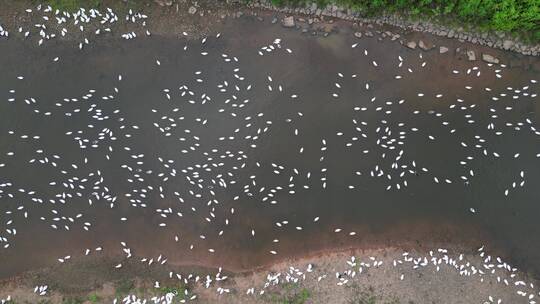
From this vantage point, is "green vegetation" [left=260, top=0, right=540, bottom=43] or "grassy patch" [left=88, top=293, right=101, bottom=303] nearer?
"green vegetation" [left=260, top=0, right=540, bottom=43]

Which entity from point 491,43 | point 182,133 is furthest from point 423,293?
point 182,133

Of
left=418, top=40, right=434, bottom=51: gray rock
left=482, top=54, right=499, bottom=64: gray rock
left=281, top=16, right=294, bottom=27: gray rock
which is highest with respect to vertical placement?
left=281, top=16, right=294, bottom=27: gray rock

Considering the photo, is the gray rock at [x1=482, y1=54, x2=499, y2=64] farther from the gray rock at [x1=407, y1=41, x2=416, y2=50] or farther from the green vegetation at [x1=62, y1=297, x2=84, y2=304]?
the green vegetation at [x1=62, y1=297, x2=84, y2=304]

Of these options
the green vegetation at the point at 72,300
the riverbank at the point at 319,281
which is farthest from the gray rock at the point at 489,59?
the green vegetation at the point at 72,300

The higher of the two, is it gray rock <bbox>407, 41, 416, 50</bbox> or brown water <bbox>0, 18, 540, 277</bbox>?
gray rock <bbox>407, 41, 416, 50</bbox>

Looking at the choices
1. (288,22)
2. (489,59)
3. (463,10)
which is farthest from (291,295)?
(463,10)

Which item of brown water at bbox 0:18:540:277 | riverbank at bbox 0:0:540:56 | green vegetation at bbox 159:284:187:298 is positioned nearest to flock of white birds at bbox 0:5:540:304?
brown water at bbox 0:18:540:277

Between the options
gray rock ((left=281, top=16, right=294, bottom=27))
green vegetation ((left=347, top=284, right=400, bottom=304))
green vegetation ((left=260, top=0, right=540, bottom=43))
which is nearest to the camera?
green vegetation ((left=260, top=0, right=540, bottom=43))

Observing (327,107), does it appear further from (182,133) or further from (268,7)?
(182,133)
